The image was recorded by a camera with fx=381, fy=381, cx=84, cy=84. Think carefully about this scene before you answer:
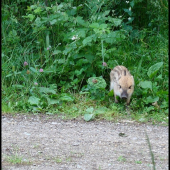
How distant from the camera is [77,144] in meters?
4.98

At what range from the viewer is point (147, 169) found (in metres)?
4.14

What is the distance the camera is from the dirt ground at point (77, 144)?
13.9ft

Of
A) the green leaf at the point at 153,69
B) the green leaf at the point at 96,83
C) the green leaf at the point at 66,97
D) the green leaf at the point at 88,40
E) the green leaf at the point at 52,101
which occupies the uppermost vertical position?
the green leaf at the point at 88,40

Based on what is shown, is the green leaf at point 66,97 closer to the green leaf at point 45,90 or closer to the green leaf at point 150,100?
the green leaf at point 45,90

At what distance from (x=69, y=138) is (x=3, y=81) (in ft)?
7.53

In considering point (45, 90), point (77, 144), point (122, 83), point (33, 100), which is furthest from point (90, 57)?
point (77, 144)

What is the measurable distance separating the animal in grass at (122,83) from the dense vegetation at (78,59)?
17 cm

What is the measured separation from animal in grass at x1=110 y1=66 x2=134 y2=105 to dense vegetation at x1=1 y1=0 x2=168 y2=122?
0.17m

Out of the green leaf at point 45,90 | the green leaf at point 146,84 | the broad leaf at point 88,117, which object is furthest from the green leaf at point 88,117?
the green leaf at point 146,84

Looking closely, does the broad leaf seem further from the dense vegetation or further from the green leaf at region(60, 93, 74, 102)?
the green leaf at region(60, 93, 74, 102)

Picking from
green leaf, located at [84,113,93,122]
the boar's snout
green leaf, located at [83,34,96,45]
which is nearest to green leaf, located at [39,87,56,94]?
green leaf, located at [84,113,93,122]

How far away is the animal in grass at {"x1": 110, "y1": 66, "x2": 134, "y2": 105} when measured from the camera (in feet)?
21.1

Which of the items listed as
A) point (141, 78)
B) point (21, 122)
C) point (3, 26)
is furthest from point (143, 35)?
point (21, 122)

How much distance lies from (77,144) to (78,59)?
2.47 metres
